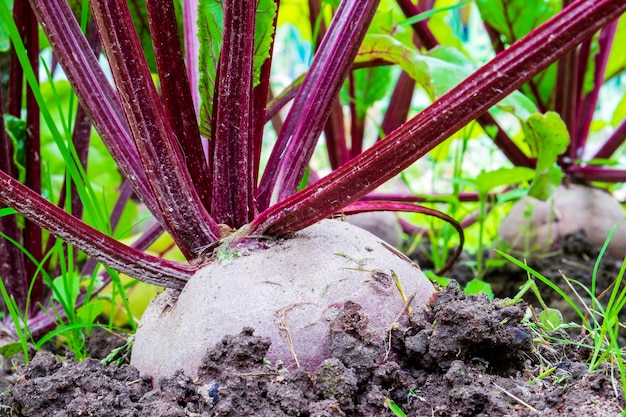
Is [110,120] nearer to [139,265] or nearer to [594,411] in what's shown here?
[139,265]

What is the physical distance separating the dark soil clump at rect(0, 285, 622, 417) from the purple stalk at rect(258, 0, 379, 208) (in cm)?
30

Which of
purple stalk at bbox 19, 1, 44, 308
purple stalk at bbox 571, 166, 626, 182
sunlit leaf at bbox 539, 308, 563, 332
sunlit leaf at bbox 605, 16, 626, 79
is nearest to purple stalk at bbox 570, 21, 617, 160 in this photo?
purple stalk at bbox 571, 166, 626, 182

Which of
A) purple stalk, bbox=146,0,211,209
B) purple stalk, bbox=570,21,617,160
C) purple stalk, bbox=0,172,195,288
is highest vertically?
purple stalk, bbox=146,0,211,209

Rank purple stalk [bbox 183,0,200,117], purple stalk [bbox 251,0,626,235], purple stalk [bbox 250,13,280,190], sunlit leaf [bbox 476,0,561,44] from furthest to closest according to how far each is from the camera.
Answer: sunlit leaf [bbox 476,0,561,44] → purple stalk [bbox 183,0,200,117] → purple stalk [bbox 250,13,280,190] → purple stalk [bbox 251,0,626,235]

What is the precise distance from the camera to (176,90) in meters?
0.99

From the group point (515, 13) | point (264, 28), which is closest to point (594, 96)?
point (515, 13)

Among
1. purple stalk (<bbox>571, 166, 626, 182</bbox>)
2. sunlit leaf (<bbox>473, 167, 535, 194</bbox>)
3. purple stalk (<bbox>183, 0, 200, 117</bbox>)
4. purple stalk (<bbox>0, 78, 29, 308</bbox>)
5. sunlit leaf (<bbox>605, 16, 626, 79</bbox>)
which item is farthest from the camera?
sunlit leaf (<bbox>605, 16, 626, 79</bbox>)

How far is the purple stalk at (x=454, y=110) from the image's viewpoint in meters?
0.66

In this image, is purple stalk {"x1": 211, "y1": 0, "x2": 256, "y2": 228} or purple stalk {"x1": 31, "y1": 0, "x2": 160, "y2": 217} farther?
purple stalk {"x1": 31, "y1": 0, "x2": 160, "y2": 217}

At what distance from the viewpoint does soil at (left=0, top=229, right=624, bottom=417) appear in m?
0.75

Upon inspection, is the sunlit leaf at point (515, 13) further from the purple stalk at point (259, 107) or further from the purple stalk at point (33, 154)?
the purple stalk at point (33, 154)

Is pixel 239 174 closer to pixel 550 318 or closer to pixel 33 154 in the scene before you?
pixel 550 318

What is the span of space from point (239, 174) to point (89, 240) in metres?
0.23

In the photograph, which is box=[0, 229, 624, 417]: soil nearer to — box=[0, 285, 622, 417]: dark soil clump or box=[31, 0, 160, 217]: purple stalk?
box=[0, 285, 622, 417]: dark soil clump
